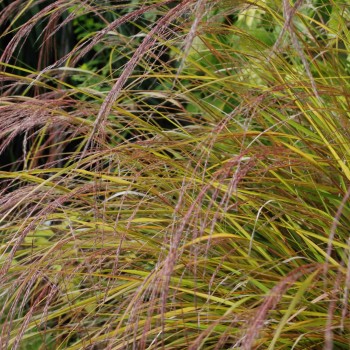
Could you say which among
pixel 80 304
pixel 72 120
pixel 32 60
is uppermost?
pixel 72 120

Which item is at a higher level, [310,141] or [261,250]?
[310,141]

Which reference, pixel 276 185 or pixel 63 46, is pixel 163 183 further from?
pixel 63 46

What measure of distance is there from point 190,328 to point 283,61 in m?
0.65

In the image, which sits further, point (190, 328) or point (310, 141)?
point (310, 141)

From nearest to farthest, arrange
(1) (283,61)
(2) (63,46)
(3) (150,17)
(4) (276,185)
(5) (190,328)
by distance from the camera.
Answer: (5) (190,328) → (4) (276,185) → (1) (283,61) → (3) (150,17) → (2) (63,46)

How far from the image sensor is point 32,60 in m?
3.79

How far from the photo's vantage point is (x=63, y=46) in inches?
143

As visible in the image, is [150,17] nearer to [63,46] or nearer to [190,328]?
[63,46]

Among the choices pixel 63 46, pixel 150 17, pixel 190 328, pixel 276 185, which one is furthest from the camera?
pixel 63 46

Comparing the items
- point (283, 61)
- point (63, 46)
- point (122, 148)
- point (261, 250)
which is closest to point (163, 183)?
point (122, 148)

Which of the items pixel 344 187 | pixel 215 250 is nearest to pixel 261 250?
pixel 215 250

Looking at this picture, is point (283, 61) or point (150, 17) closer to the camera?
point (283, 61)

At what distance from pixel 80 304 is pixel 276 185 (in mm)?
478

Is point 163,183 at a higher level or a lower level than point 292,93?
lower
